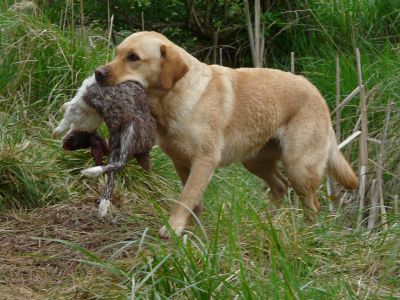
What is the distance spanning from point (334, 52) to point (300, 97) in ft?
10.0

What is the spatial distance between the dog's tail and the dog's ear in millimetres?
1482

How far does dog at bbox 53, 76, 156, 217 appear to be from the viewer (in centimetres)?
547

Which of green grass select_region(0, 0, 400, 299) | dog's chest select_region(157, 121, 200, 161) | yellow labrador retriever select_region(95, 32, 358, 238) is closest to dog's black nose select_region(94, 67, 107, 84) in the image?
yellow labrador retriever select_region(95, 32, 358, 238)

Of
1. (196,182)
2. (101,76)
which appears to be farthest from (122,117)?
(196,182)

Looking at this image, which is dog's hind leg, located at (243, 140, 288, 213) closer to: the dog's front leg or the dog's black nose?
the dog's front leg

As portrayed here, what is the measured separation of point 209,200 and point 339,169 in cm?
97

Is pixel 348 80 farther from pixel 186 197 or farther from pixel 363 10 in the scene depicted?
pixel 186 197

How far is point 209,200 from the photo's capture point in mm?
Answer: 6434

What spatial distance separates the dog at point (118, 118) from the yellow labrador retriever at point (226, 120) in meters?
0.09

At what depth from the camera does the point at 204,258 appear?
4453 mm

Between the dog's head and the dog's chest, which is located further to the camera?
the dog's chest

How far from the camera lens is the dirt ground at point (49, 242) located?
5.14m

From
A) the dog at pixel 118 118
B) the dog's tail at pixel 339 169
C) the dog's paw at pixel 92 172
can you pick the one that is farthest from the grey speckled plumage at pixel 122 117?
the dog's tail at pixel 339 169

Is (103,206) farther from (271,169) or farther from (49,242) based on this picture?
(271,169)
